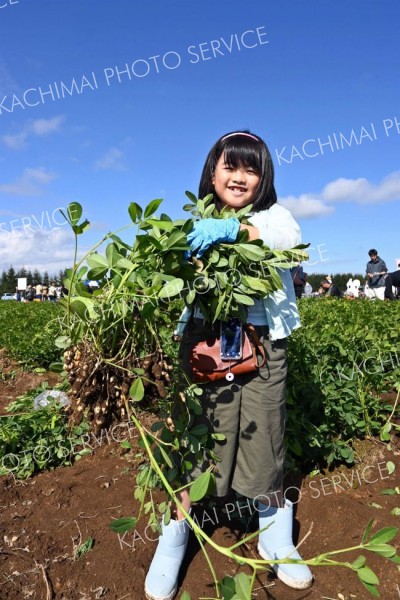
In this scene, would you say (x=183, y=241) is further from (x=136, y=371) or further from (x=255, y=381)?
(x=255, y=381)

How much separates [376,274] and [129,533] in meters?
10.4

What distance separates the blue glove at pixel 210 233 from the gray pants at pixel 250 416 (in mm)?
364

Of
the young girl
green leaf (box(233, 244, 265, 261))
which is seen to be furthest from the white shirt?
green leaf (box(233, 244, 265, 261))

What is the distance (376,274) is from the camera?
11180 mm

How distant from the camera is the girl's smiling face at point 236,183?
67.2 inches

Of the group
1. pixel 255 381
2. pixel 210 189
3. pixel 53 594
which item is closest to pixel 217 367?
pixel 255 381

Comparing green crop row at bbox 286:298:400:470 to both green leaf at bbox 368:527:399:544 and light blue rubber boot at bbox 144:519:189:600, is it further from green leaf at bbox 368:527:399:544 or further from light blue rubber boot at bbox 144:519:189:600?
green leaf at bbox 368:527:399:544

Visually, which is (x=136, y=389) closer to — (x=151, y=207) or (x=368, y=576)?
(x=151, y=207)

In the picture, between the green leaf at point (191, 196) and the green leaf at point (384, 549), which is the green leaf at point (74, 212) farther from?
the green leaf at point (384, 549)

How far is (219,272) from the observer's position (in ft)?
4.79

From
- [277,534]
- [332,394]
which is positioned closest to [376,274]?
[332,394]

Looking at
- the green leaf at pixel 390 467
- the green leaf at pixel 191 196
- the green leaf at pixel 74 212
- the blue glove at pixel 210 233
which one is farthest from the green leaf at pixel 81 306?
the green leaf at pixel 390 467

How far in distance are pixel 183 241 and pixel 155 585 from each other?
1241 millimetres

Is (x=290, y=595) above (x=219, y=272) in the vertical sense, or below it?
below
